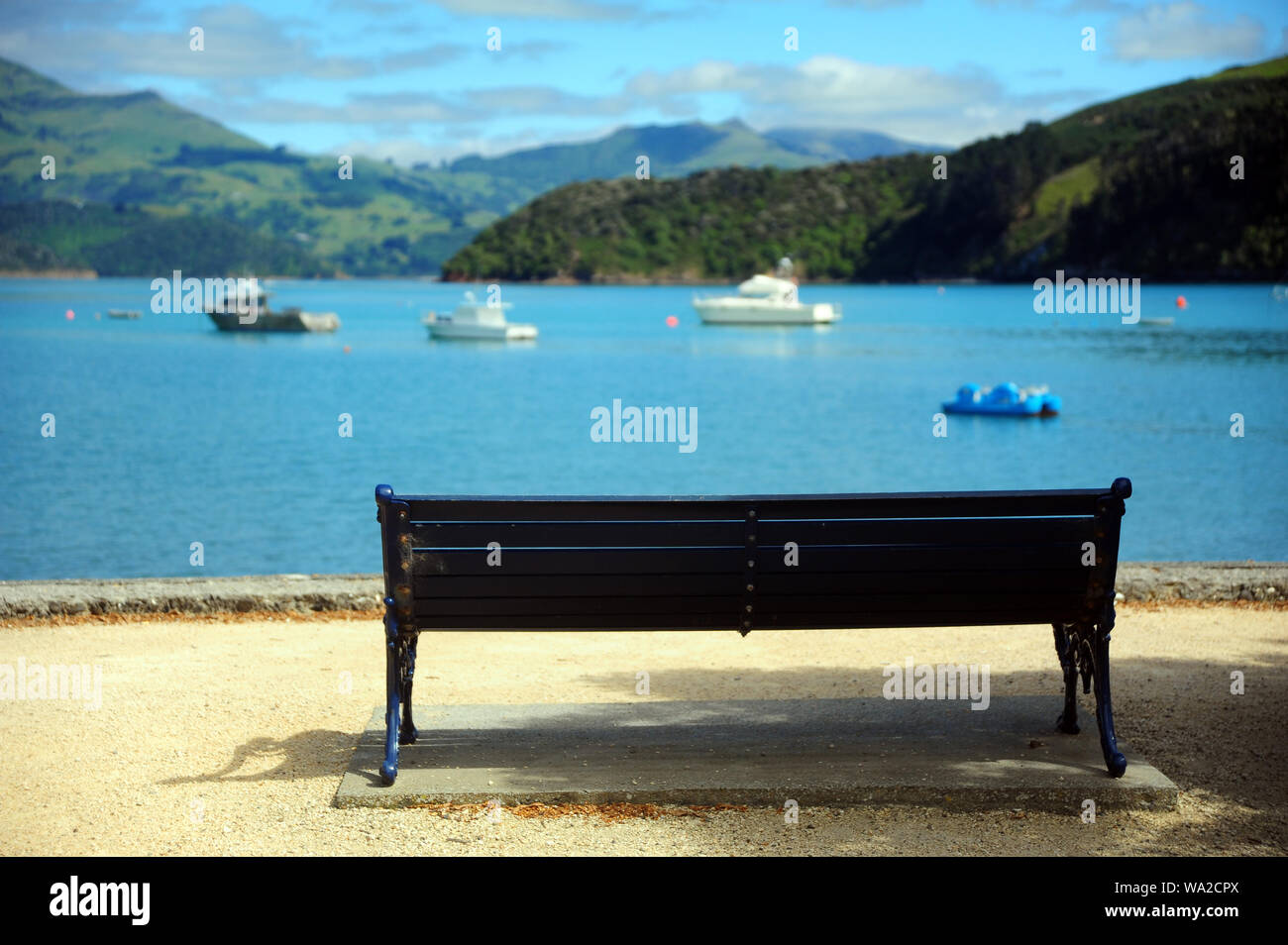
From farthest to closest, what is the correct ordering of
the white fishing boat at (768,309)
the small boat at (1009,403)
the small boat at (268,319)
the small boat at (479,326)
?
the white fishing boat at (768,309) < the small boat at (268,319) < the small boat at (479,326) < the small boat at (1009,403)

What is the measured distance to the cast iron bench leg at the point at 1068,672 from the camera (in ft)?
17.3

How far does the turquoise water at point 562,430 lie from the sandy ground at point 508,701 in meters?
12.4

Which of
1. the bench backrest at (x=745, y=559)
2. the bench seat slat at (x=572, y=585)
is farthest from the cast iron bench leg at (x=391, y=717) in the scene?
the bench seat slat at (x=572, y=585)

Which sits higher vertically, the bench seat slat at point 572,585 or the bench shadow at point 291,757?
the bench seat slat at point 572,585

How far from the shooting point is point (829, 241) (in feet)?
577

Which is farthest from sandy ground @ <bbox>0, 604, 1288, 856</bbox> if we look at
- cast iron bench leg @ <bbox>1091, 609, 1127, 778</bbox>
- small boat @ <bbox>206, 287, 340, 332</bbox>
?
small boat @ <bbox>206, 287, 340, 332</bbox>

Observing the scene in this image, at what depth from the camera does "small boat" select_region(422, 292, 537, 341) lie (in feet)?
293

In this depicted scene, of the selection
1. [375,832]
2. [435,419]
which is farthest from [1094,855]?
[435,419]

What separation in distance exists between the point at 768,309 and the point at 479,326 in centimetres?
2466

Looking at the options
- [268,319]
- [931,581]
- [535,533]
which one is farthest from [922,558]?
[268,319]

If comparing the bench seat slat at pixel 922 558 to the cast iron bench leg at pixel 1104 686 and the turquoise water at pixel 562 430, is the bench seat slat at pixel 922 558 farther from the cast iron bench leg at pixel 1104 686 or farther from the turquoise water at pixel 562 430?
the turquoise water at pixel 562 430

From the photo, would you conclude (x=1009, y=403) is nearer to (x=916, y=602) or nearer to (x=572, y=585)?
(x=916, y=602)

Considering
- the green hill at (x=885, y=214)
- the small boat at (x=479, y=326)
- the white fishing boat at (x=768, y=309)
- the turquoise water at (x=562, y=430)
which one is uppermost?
the green hill at (x=885, y=214)

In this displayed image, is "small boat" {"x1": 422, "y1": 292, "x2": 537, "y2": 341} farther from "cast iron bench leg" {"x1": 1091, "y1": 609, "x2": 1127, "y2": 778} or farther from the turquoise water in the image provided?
"cast iron bench leg" {"x1": 1091, "y1": 609, "x2": 1127, "y2": 778}
